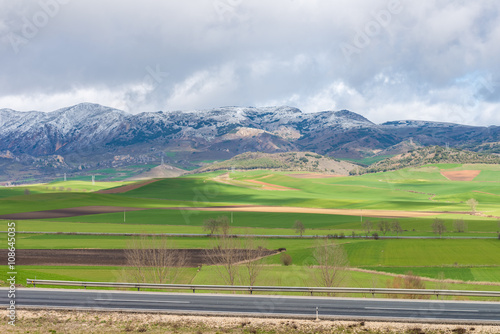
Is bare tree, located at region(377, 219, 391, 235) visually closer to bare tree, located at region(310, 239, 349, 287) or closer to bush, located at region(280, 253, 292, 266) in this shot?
bare tree, located at region(310, 239, 349, 287)

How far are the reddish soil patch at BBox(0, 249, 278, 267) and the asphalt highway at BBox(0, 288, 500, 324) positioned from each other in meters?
29.3

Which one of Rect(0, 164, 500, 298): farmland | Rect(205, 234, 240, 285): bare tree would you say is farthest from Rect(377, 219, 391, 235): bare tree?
Rect(205, 234, 240, 285): bare tree

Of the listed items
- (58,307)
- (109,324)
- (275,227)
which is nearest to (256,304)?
(109,324)

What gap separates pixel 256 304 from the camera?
33562mm

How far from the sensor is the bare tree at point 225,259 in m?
53.7

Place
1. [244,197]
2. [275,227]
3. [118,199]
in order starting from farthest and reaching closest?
[244,197]
[118,199]
[275,227]

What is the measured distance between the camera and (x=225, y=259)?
2562 inches

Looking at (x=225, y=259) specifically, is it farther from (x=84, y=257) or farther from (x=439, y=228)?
(x=439, y=228)

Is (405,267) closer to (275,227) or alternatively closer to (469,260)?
(469,260)

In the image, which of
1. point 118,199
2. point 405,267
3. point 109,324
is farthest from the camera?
point 118,199

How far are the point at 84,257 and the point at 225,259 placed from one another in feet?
77.9

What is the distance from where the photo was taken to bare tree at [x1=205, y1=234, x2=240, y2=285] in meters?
53.7

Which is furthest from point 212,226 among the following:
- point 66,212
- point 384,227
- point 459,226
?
point 66,212

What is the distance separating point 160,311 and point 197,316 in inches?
Answer: 112
